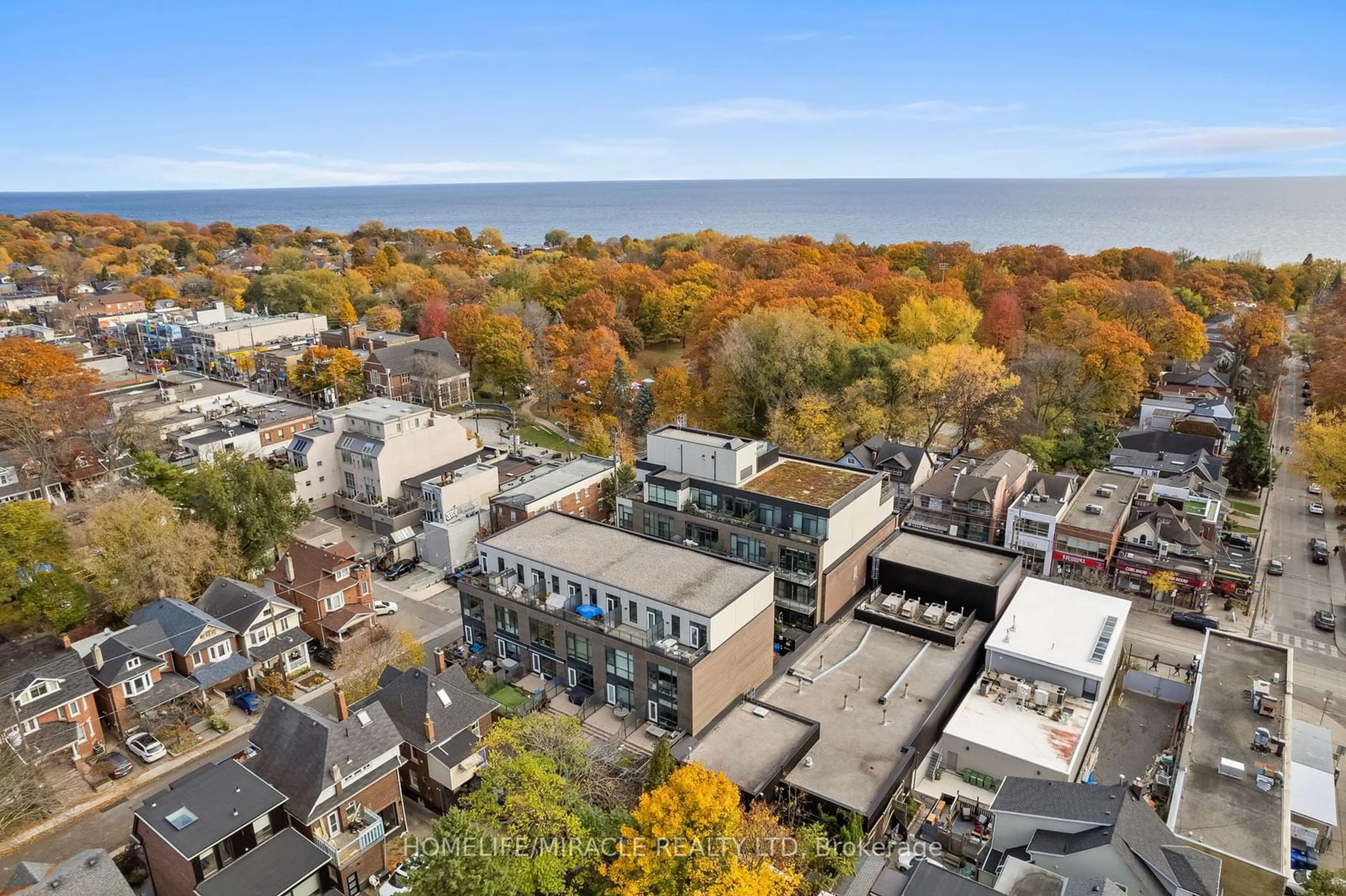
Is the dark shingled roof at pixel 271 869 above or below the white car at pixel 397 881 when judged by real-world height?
above

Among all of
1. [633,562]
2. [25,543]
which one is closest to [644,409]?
[633,562]

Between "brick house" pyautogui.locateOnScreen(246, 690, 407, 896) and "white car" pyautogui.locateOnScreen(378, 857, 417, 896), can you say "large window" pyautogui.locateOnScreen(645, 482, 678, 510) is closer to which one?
"brick house" pyautogui.locateOnScreen(246, 690, 407, 896)

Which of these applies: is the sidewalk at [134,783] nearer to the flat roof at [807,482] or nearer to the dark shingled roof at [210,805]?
the dark shingled roof at [210,805]

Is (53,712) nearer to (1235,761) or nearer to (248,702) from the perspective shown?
(248,702)

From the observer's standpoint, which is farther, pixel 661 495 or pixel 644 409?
pixel 644 409

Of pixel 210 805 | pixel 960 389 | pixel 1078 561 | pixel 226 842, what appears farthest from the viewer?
pixel 960 389

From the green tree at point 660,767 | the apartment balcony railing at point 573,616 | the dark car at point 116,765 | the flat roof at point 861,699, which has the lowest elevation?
the dark car at point 116,765

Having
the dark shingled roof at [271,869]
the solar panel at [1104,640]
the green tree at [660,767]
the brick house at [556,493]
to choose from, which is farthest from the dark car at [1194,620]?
the dark shingled roof at [271,869]
